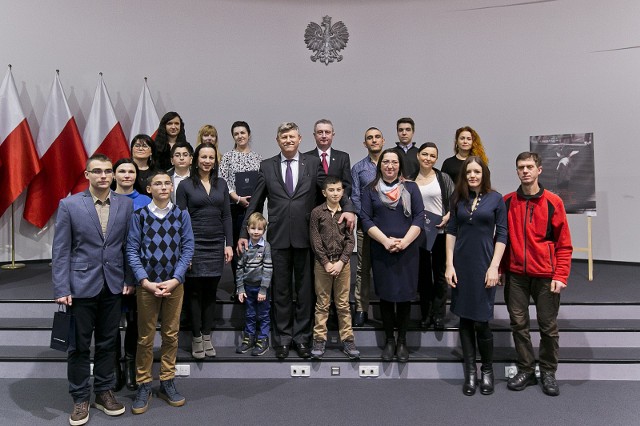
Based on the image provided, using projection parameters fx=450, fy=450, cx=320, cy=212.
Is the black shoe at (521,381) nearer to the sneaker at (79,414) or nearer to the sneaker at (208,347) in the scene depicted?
the sneaker at (208,347)

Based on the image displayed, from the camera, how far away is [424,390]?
10.6 feet

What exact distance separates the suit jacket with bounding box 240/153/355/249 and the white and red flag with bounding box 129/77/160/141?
3.02 m

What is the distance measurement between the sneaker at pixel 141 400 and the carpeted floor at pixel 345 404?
4 cm

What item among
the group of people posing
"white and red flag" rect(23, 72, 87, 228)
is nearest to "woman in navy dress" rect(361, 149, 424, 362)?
the group of people posing

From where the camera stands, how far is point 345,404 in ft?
9.91

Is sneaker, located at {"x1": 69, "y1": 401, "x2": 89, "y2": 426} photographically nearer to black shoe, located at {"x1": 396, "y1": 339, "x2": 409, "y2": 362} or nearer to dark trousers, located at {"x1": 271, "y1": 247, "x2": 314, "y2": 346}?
dark trousers, located at {"x1": 271, "y1": 247, "x2": 314, "y2": 346}

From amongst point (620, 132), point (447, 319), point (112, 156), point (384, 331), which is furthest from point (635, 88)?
point (112, 156)

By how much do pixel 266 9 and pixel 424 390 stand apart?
17.4 feet

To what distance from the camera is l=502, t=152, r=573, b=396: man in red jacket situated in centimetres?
304

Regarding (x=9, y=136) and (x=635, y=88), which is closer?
(x=9, y=136)

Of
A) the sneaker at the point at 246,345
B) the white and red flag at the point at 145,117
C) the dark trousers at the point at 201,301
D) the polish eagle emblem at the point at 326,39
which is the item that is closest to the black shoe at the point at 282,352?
the sneaker at the point at 246,345

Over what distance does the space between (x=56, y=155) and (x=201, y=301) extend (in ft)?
11.1

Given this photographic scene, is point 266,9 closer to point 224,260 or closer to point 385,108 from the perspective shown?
point 385,108

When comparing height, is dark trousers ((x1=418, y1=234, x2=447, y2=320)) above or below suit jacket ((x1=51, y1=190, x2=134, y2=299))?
below
